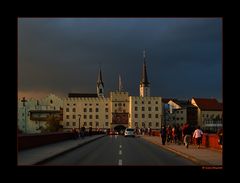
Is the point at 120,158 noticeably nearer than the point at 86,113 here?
Yes

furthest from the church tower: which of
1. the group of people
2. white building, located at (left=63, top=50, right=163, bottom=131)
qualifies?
the group of people

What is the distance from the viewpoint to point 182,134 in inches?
1489

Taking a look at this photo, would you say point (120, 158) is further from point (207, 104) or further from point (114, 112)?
point (207, 104)

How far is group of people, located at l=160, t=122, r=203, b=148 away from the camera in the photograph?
3080 centimetres

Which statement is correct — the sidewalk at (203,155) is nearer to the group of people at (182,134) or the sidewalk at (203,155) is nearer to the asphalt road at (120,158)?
the asphalt road at (120,158)

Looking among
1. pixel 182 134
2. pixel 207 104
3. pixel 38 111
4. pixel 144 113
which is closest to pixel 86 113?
pixel 38 111

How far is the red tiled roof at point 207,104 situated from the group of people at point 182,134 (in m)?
139

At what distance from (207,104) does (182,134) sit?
495 feet

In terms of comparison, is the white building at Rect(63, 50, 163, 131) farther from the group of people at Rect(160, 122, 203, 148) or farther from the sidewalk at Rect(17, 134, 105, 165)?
the sidewalk at Rect(17, 134, 105, 165)
